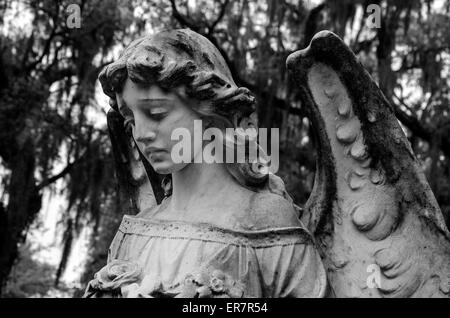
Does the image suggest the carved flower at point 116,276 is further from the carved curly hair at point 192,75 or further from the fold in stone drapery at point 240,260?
the carved curly hair at point 192,75

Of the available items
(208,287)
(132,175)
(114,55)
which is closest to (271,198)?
(208,287)

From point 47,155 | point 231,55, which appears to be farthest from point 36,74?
point 231,55

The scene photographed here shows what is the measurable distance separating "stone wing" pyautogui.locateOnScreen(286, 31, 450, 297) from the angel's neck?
0.41 meters

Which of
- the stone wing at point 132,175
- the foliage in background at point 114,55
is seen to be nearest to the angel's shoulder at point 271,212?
the stone wing at point 132,175

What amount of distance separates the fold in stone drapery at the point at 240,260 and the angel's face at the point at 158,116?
32cm

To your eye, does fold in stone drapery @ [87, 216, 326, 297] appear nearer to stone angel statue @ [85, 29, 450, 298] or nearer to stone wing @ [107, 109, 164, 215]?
stone angel statue @ [85, 29, 450, 298]

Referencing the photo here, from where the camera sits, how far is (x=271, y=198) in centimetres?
402

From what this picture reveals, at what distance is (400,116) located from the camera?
11.5 metres

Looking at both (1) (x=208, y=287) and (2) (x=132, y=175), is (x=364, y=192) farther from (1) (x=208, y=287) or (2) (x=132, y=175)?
(2) (x=132, y=175)

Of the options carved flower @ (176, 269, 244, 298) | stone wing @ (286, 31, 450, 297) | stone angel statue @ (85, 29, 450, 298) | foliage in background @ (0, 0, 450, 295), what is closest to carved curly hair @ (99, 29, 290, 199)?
stone angel statue @ (85, 29, 450, 298)

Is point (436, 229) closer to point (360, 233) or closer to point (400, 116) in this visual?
point (360, 233)

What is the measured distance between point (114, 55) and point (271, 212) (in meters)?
9.39

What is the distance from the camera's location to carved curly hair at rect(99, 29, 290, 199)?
3.90m

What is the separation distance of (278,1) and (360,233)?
8405mm
